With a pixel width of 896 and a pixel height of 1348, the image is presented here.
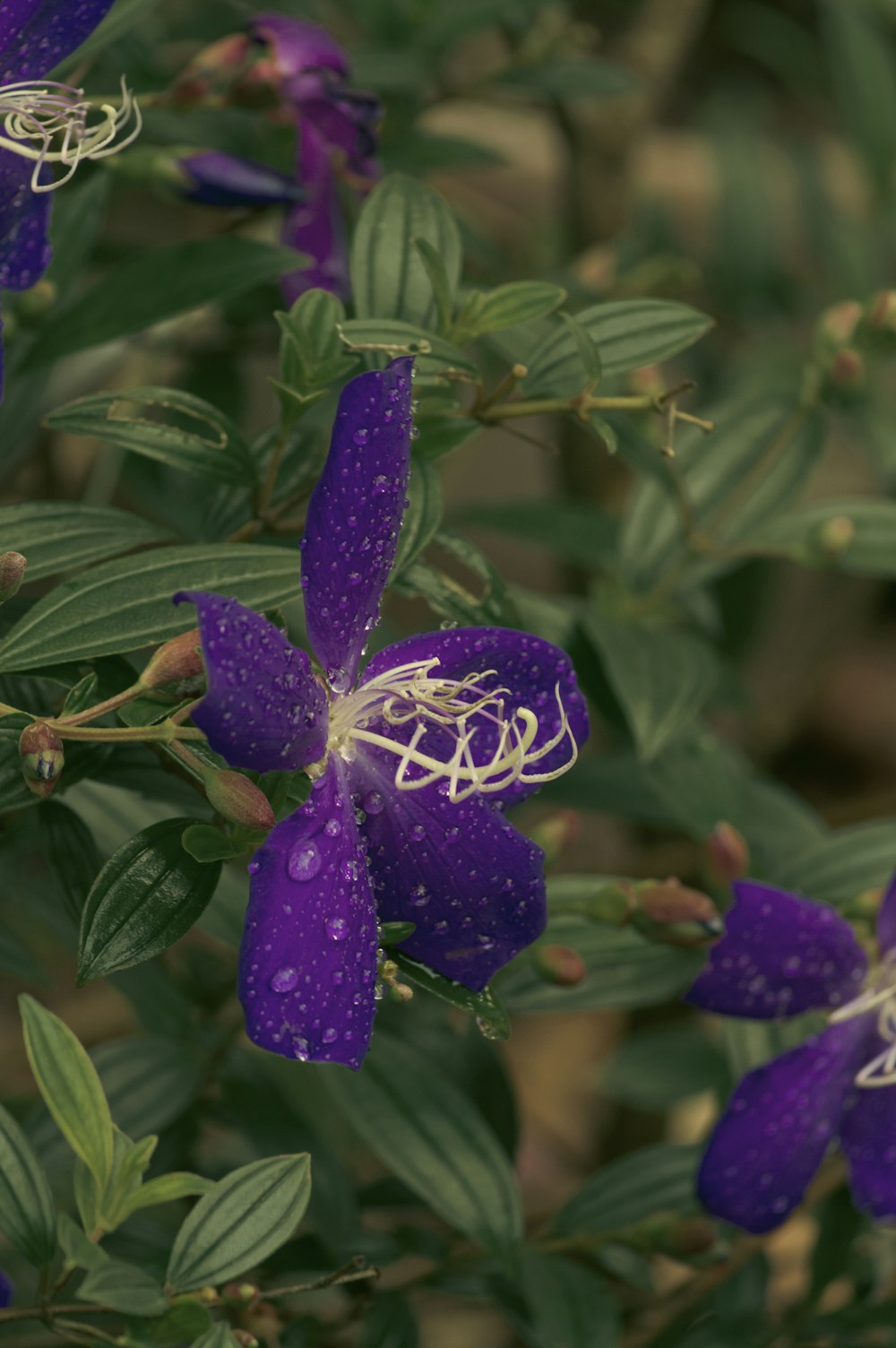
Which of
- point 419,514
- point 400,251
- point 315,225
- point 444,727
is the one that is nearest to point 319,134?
point 315,225

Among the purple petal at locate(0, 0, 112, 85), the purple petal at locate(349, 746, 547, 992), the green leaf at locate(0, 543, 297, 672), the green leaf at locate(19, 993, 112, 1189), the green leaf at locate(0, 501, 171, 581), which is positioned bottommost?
the green leaf at locate(19, 993, 112, 1189)

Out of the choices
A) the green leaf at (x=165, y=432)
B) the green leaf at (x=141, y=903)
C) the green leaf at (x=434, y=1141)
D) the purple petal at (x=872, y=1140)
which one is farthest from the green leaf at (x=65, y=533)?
the purple petal at (x=872, y=1140)

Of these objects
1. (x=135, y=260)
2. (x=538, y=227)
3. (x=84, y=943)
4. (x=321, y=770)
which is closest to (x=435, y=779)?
(x=321, y=770)

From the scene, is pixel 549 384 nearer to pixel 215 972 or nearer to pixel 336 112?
pixel 336 112

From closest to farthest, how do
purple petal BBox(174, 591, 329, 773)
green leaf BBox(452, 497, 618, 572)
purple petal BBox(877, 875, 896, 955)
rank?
purple petal BBox(174, 591, 329, 773)
purple petal BBox(877, 875, 896, 955)
green leaf BBox(452, 497, 618, 572)

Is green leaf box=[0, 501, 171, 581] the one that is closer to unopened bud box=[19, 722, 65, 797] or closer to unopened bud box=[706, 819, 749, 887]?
unopened bud box=[19, 722, 65, 797]

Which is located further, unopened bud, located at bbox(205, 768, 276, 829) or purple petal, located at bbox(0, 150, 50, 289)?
purple petal, located at bbox(0, 150, 50, 289)

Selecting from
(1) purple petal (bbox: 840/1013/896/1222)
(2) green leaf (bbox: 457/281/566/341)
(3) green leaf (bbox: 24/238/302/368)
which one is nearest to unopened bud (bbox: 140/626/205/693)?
(2) green leaf (bbox: 457/281/566/341)
